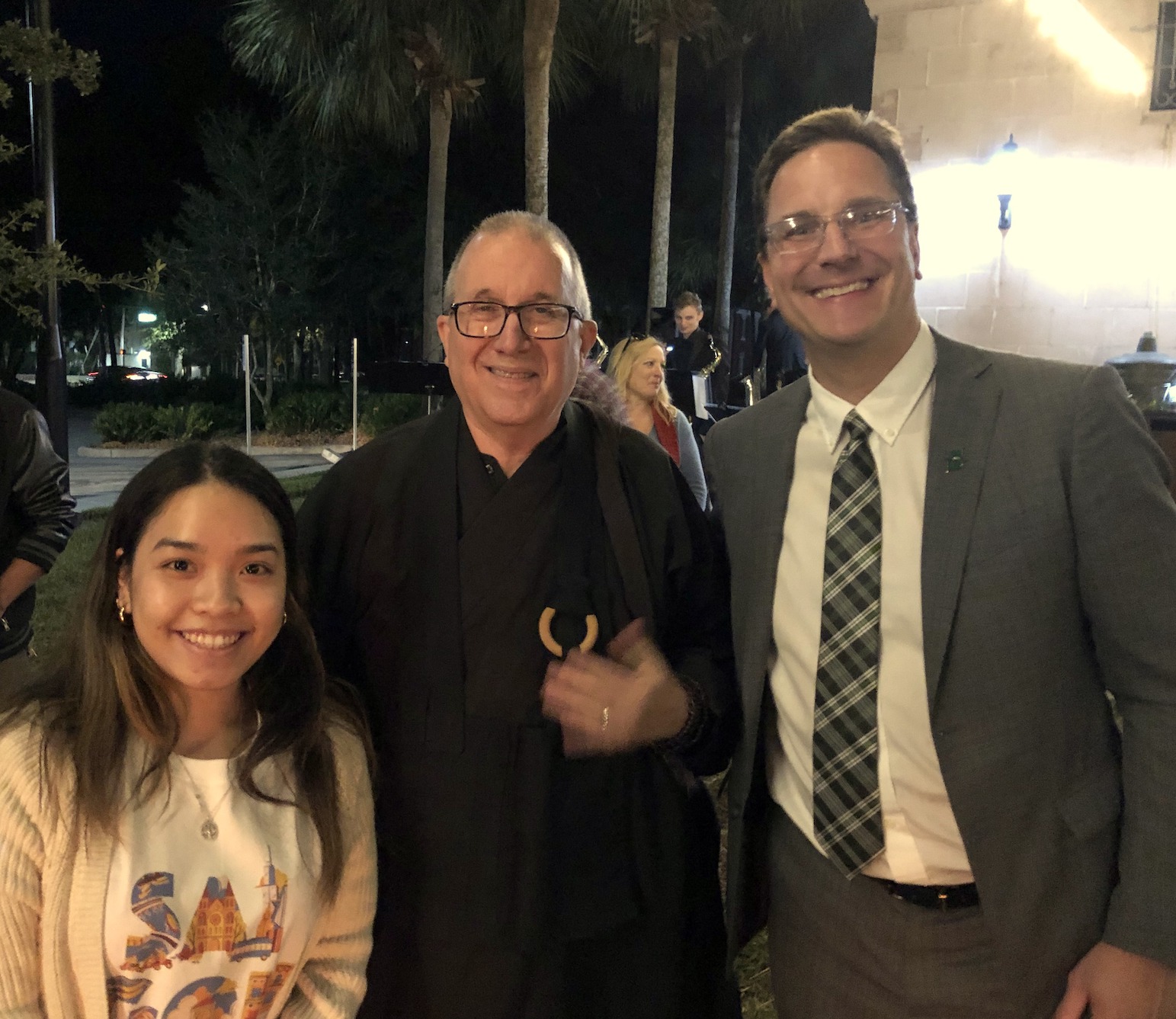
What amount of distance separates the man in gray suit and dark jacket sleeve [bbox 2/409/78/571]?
1.96 m

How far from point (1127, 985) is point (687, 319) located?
25.1 ft

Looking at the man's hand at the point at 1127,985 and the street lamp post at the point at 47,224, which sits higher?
the street lamp post at the point at 47,224

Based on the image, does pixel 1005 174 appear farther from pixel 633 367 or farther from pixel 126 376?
pixel 126 376

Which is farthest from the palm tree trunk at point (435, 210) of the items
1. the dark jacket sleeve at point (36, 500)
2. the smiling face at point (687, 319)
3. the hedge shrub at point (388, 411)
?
the dark jacket sleeve at point (36, 500)

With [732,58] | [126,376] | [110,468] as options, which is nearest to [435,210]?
[110,468]

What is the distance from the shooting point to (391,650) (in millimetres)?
1833

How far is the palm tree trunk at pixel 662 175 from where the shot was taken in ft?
47.6

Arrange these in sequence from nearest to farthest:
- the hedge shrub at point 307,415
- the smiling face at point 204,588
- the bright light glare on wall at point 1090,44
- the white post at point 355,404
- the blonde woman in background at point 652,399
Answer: the smiling face at point 204,588
the blonde woman in background at point 652,399
the bright light glare on wall at point 1090,44
the white post at point 355,404
the hedge shrub at point 307,415

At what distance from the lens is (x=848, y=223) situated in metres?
1.63

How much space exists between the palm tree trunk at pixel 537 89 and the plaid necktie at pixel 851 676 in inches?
418

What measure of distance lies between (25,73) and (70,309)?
3053 cm

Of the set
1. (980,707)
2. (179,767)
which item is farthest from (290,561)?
(980,707)

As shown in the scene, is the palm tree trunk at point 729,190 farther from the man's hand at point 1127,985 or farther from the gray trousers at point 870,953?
the man's hand at point 1127,985

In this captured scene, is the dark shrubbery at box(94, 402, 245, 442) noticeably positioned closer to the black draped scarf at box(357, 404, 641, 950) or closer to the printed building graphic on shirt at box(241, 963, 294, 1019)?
the black draped scarf at box(357, 404, 641, 950)
